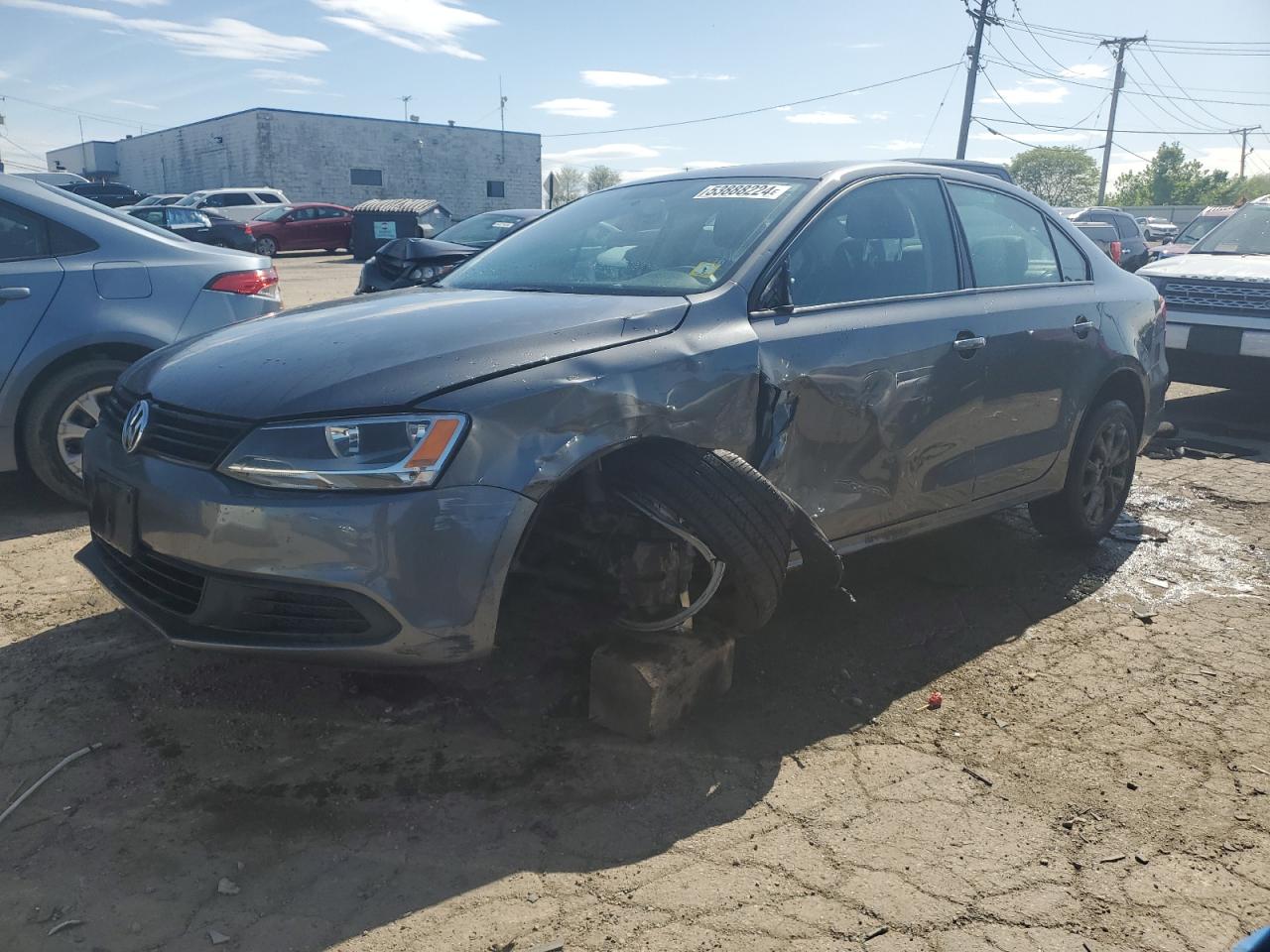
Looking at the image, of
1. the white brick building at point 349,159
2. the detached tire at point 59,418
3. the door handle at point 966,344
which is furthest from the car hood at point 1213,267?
the white brick building at point 349,159

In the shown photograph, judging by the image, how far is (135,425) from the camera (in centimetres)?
303

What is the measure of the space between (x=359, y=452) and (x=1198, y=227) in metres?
13.4

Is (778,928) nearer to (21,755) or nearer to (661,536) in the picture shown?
(661,536)

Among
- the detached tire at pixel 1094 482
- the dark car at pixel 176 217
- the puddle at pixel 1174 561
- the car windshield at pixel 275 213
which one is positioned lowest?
the puddle at pixel 1174 561

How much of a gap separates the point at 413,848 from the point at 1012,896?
1.42 meters

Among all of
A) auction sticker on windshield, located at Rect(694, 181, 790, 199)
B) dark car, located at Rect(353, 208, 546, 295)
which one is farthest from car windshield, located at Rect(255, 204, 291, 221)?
auction sticker on windshield, located at Rect(694, 181, 790, 199)

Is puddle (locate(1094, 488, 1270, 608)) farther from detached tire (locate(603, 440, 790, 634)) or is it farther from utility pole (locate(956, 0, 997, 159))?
utility pole (locate(956, 0, 997, 159))

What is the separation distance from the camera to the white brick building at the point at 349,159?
4762 cm

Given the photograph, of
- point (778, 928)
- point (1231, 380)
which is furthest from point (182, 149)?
point (778, 928)

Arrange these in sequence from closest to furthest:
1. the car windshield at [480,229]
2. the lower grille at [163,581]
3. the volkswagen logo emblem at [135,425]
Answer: the lower grille at [163,581]
the volkswagen logo emblem at [135,425]
the car windshield at [480,229]

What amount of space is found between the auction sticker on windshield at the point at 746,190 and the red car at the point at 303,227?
2692 centimetres

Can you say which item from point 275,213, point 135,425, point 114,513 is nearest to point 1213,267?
point 135,425

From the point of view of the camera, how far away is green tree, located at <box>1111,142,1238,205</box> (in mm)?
86062

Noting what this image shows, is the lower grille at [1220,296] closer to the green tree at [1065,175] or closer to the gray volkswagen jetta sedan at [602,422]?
the gray volkswagen jetta sedan at [602,422]
